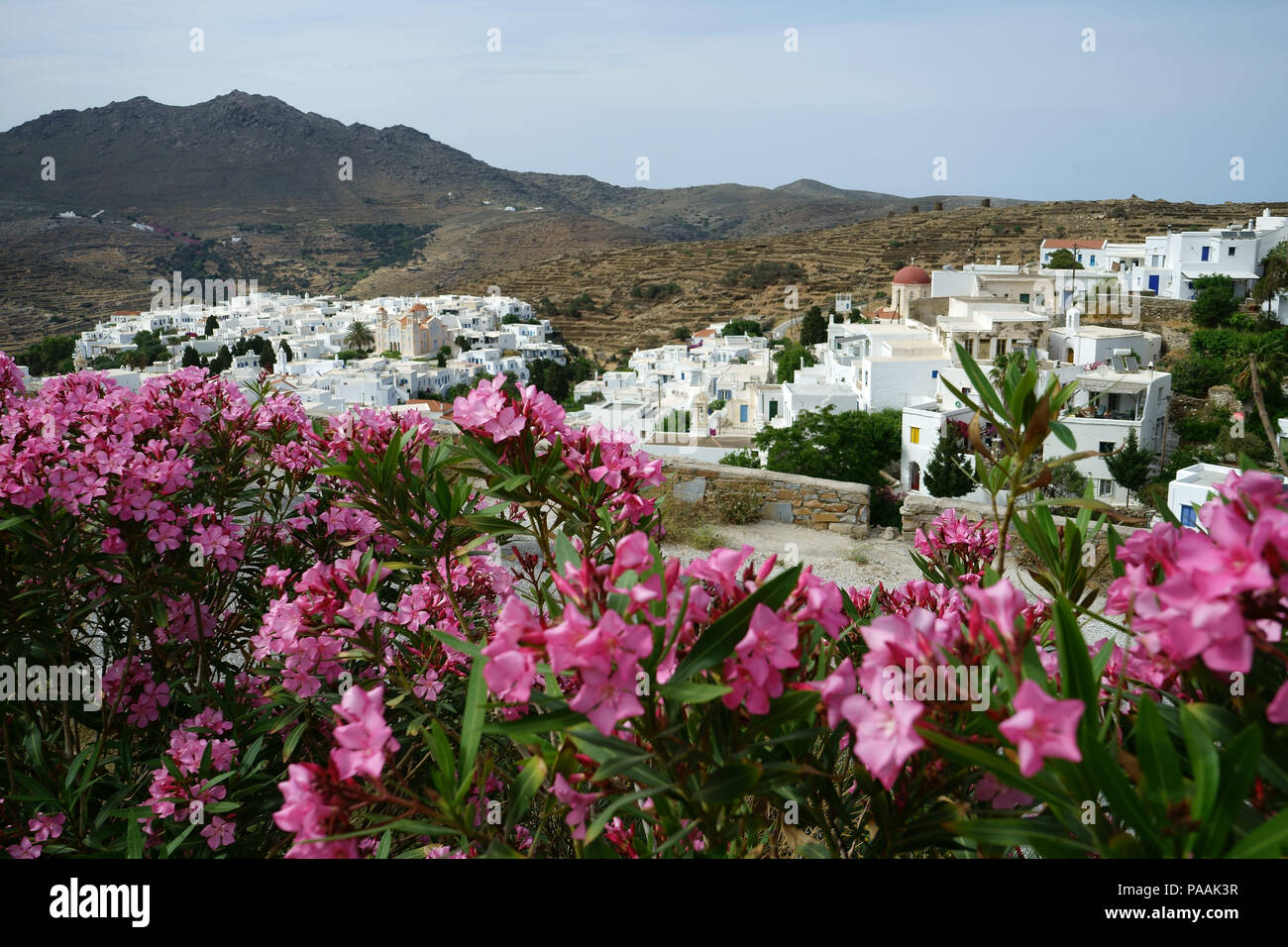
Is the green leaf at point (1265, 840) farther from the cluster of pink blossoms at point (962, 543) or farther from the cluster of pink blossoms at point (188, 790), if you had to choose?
the cluster of pink blossoms at point (188, 790)

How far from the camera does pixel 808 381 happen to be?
20.4 m

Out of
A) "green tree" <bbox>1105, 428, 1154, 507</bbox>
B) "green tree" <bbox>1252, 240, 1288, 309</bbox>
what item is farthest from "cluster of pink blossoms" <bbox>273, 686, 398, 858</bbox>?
"green tree" <bbox>1252, 240, 1288, 309</bbox>

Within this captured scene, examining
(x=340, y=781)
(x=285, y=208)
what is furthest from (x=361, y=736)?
(x=285, y=208)

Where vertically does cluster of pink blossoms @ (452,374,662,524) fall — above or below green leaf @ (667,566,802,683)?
above

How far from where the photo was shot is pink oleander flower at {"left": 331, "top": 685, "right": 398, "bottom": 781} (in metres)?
0.68

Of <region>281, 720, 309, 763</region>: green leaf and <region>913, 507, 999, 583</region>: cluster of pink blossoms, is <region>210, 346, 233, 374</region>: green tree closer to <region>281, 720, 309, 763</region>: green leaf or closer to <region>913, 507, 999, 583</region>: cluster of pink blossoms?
<region>281, 720, 309, 763</region>: green leaf

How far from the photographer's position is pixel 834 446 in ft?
48.1

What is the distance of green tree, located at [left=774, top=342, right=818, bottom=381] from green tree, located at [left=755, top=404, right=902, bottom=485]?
6.93 m

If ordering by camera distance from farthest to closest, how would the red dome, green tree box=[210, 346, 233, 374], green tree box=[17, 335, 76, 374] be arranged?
1. the red dome
2. green tree box=[17, 335, 76, 374]
3. green tree box=[210, 346, 233, 374]

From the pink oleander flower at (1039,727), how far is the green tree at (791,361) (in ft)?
73.5

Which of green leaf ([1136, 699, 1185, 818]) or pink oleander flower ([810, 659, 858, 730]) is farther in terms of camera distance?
pink oleander flower ([810, 659, 858, 730])
